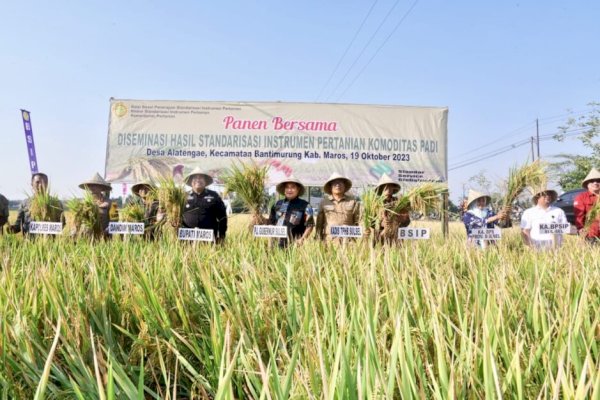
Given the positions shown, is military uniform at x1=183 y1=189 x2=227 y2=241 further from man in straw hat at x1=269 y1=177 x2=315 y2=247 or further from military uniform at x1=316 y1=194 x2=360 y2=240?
military uniform at x1=316 y1=194 x2=360 y2=240

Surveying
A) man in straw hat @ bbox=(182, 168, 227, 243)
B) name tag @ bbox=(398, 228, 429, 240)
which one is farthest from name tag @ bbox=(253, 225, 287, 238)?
name tag @ bbox=(398, 228, 429, 240)

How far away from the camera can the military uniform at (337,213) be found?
4.46 meters

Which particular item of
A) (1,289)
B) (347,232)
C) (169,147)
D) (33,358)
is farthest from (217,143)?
(33,358)

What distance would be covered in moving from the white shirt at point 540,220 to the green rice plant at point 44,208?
204 inches

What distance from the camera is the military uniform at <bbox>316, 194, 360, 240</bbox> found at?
176 inches

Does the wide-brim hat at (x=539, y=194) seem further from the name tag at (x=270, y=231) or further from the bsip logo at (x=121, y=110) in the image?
the bsip logo at (x=121, y=110)

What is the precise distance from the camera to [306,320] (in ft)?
4.73

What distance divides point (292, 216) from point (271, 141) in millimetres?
3496

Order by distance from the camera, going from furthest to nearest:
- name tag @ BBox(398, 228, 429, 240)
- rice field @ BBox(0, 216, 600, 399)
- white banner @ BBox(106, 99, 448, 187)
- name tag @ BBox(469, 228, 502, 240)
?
white banner @ BBox(106, 99, 448, 187), name tag @ BBox(469, 228, 502, 240), name tag @ BBox(398, 228, 429, 240), rice field @ BBox(0, 216, 600, 399)

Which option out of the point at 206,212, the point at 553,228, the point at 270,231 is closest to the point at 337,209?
the point at 270,231

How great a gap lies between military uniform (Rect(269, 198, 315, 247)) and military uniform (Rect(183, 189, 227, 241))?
0.58 m

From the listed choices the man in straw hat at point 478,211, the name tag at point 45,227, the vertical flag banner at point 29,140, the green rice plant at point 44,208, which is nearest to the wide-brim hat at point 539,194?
the man in straw hat at point 478,211

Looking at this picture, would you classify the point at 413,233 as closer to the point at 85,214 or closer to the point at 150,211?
the point at 150,211

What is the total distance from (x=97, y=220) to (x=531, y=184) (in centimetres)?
439
